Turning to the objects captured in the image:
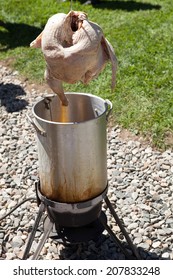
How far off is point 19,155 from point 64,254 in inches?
76.2

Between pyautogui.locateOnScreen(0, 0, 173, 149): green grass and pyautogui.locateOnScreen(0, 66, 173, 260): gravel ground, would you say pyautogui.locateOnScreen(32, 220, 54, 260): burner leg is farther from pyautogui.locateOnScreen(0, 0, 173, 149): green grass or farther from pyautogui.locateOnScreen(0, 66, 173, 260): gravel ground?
pyautogui.locateOnScreen(0, 0, 173, 149): green grass

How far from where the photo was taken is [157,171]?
499 cm

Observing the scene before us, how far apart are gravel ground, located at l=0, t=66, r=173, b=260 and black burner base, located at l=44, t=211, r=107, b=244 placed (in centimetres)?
33

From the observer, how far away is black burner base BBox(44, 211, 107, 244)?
3.54m

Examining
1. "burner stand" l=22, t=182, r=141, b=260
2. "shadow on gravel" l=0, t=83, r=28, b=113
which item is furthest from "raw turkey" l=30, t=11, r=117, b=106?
"shadow on gravel" l=0, t=83, r=28, b=113

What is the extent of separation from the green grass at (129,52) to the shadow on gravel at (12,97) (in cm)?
41

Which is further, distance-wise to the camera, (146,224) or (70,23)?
(146,224)

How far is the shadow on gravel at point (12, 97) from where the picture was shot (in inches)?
269

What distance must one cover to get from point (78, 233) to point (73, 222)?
18 centimetres

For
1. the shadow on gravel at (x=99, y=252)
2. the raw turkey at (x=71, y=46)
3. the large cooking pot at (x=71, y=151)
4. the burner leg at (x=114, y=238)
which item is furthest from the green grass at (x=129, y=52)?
the raw turkey at (x=71, y=46)

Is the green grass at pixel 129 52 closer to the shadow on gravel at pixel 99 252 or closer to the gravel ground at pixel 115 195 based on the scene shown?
the gravel ground at pixel 115 195

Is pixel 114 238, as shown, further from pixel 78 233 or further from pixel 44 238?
pixel 44 238

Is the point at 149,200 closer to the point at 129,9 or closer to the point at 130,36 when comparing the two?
the point at 130,36
